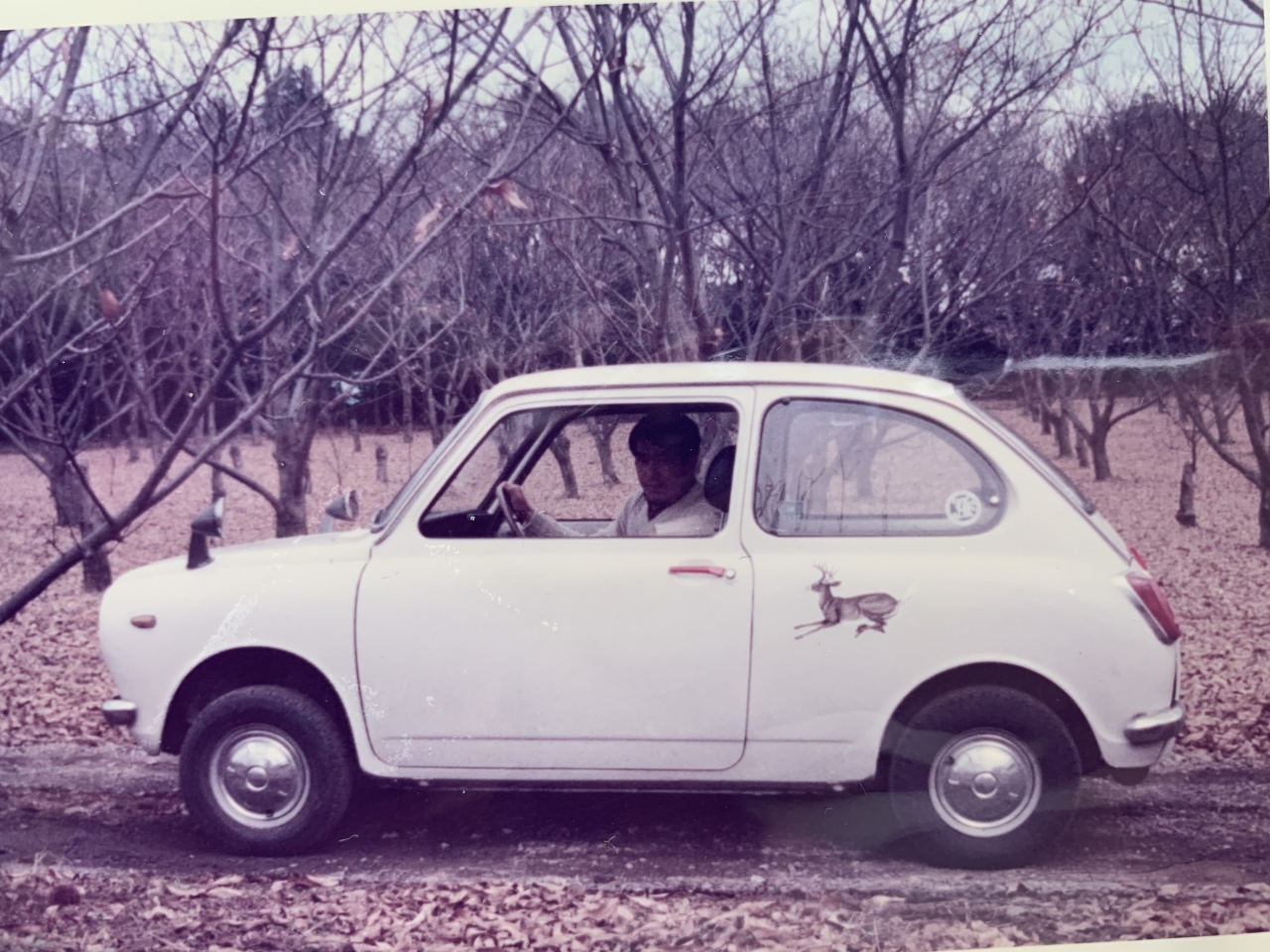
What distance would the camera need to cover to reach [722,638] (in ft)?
11.7

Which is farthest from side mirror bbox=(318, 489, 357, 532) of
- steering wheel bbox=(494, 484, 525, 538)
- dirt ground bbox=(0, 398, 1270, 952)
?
steering wheel bbox=(494, 484, 525, 538)

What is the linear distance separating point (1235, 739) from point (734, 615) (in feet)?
8.16

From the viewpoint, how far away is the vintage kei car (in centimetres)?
350

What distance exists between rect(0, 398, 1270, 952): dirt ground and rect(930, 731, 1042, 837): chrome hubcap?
193 millimetres

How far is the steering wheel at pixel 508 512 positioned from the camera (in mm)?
3902

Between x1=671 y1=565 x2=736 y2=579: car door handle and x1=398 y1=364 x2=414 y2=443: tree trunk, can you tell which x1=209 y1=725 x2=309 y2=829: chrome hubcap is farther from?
x1=671 y1=565 x2=736 y2=579: car door handle

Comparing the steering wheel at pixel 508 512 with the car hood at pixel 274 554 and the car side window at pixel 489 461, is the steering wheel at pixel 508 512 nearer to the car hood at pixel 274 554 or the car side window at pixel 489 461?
the car side window at pixel 489 461

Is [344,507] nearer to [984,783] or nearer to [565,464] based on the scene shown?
[565,464]

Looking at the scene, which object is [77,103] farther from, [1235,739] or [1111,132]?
[1235,739]

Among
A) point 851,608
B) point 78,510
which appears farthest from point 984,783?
point 78,510

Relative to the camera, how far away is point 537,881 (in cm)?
371

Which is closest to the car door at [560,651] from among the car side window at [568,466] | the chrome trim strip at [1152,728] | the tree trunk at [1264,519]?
the car side window at [568,466]

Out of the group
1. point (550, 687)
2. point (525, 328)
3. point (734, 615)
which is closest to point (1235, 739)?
point (734, 615)

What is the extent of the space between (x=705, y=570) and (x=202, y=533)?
1788 mm
